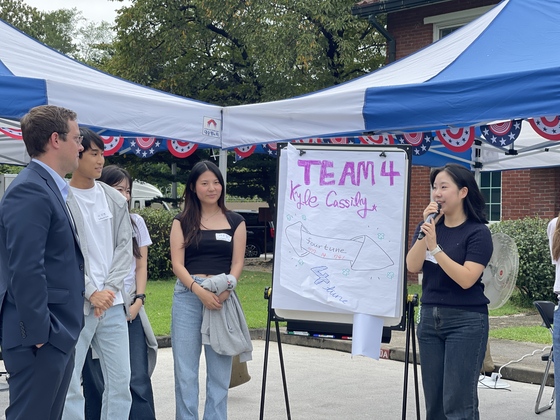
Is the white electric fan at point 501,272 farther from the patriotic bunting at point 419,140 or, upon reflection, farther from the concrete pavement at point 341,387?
the patriotic bunting at point 419,140

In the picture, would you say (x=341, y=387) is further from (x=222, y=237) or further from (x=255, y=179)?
(x=255, y=179)

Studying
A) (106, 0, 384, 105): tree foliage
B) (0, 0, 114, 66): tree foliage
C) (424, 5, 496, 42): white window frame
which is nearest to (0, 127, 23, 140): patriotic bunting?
(424, 5, 496, 42): white window frame

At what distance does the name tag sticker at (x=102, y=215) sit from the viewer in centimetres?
369

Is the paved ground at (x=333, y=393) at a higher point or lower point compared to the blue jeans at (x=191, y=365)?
lower

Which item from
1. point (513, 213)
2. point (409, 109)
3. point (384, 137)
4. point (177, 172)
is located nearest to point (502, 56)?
point (409, 109)

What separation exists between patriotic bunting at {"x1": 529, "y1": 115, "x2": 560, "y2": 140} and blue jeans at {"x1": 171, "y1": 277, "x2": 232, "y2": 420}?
2845mm

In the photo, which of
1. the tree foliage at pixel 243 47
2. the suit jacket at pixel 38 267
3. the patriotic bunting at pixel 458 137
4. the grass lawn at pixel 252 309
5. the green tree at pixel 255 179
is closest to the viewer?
the suit jacket at pixel 38 267

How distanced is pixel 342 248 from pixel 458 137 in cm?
207

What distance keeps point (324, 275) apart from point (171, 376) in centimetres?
276

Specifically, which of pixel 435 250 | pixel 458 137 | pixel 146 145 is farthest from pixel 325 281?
pixel 146 145

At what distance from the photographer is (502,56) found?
489 cm

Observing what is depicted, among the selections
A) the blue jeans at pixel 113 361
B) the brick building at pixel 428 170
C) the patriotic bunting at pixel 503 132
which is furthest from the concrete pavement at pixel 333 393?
the brick building at pixel 428 170

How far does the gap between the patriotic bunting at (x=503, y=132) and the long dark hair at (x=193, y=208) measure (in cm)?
241

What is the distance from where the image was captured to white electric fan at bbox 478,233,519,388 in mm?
5129
